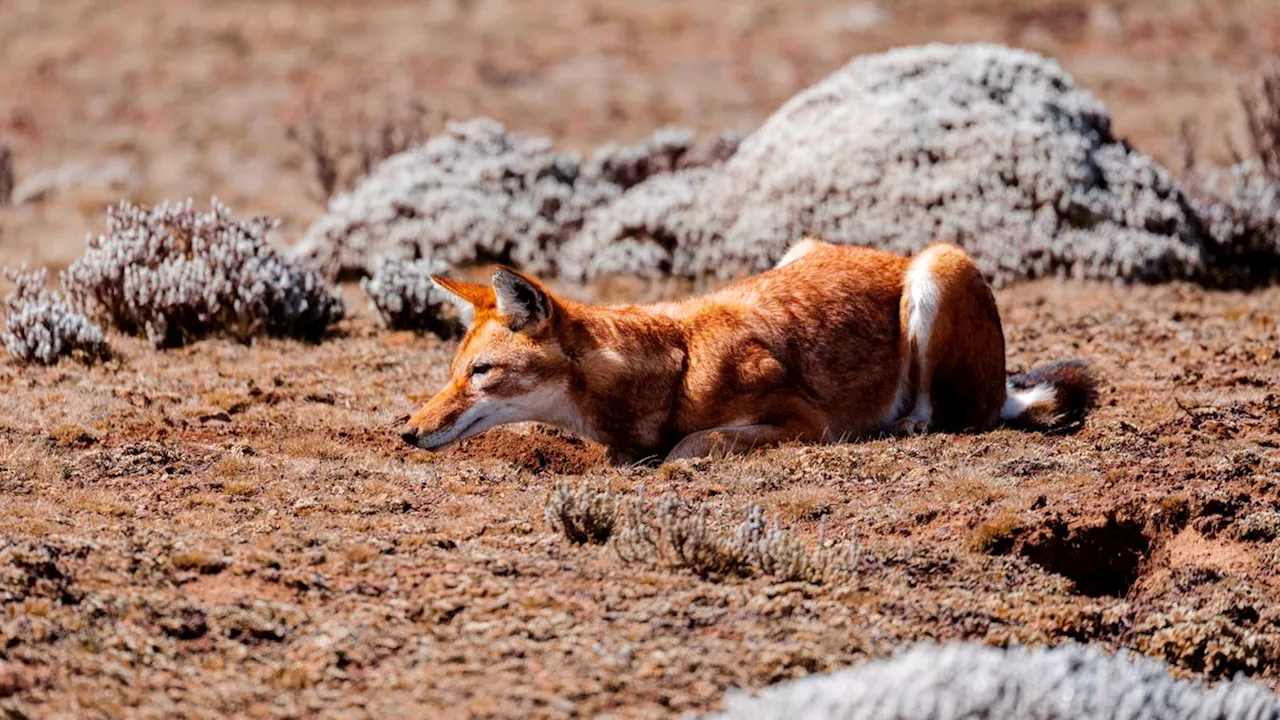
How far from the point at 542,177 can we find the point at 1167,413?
8178mm

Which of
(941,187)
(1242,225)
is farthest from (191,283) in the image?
(1242,225)

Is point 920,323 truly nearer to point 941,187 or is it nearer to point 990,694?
point 990,694

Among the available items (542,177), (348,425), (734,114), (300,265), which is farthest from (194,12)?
(348,425)

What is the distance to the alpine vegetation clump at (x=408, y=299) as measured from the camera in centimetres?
1149

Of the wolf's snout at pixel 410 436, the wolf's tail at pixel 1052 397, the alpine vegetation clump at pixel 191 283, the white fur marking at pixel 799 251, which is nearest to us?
the wolf's snout at pixel 410 436

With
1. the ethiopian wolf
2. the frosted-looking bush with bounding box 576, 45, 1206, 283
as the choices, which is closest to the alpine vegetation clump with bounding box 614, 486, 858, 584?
the ethiopian wolf

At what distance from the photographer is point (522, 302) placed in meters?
7.40

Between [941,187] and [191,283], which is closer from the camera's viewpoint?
[191,283]

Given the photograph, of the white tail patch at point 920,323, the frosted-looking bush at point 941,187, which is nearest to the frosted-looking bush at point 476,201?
the frosted-looking bush at point 941,187

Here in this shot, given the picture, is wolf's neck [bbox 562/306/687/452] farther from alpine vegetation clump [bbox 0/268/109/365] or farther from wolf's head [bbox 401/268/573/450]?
alpine vegetation clump [bbox 0/268/109/365]

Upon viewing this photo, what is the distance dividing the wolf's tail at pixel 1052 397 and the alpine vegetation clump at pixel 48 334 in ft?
20.9

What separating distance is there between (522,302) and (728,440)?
131cm

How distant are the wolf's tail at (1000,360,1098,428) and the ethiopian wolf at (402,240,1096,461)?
0.04ft

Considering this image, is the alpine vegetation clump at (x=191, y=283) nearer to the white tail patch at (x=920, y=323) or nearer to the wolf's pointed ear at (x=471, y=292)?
the wolf's pointed ear at (x=471, y=292)
